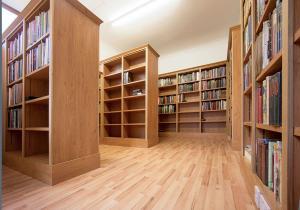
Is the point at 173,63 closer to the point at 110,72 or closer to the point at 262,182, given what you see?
the point at 110,72

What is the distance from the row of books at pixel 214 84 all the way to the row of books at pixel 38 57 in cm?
366

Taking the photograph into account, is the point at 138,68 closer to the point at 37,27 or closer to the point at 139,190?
the point at 37,27

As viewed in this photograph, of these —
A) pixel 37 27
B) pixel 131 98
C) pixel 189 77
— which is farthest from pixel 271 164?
pixel 189 77

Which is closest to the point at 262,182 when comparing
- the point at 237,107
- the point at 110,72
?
the point at 237,107

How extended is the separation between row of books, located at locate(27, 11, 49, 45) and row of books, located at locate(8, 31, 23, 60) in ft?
0.91

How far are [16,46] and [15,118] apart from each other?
91cm

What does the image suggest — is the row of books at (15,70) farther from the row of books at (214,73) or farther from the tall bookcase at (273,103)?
the row of books at (214,73)

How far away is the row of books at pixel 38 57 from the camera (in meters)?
1.44

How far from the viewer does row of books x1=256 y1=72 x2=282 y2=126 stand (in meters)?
0.72

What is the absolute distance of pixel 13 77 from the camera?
6.53ft

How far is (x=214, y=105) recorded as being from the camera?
4.02m

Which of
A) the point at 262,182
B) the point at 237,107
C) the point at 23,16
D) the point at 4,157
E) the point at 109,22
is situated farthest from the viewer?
the point at 109,22

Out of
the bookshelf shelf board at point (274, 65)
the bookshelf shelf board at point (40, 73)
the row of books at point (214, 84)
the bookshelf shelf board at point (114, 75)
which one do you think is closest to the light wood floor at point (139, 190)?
the bookshelf shelf board at point (274, 65)

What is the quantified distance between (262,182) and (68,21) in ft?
6.61
